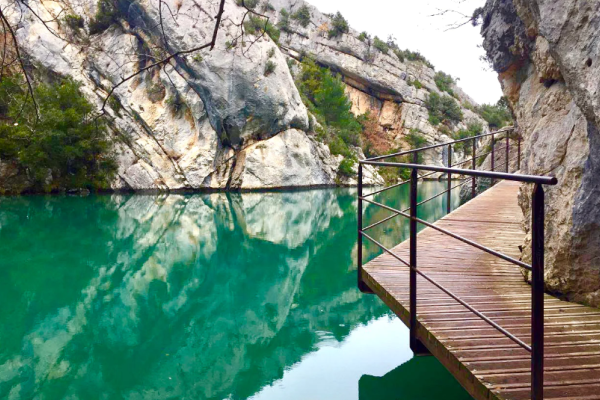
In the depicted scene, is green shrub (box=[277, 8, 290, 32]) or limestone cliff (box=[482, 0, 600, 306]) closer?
limestone cliff (box=[482, 0, 600, 306])

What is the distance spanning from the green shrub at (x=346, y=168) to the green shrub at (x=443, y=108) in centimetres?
1492

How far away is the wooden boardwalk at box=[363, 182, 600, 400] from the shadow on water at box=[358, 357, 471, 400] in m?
0.94

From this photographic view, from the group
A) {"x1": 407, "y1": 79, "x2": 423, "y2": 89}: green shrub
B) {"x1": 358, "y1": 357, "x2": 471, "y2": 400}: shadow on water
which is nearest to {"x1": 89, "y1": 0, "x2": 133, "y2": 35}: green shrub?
{"x1": 407, "y1": 79, "x2": 423, "y2": 89}: green shrub

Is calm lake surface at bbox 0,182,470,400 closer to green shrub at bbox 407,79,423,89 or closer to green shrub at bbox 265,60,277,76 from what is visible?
green shrub at bbox 265,60,277,76

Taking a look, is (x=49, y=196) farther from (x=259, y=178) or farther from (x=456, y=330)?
(x=456, y=330)

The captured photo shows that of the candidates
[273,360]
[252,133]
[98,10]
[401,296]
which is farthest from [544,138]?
[98,10]

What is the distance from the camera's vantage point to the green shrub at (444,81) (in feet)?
148

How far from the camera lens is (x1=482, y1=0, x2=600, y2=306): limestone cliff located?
2770 mm

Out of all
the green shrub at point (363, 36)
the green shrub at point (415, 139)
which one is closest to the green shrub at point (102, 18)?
the green shrub at point (363, 36)

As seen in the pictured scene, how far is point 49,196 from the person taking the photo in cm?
2206

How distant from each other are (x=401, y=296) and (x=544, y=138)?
1670 millimetres

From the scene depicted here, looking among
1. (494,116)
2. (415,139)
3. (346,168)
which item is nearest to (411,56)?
(494,116)

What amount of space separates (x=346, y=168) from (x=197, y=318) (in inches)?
941

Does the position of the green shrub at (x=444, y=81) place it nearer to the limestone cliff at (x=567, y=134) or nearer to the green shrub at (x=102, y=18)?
the green shrub at (x=102, y=18)
